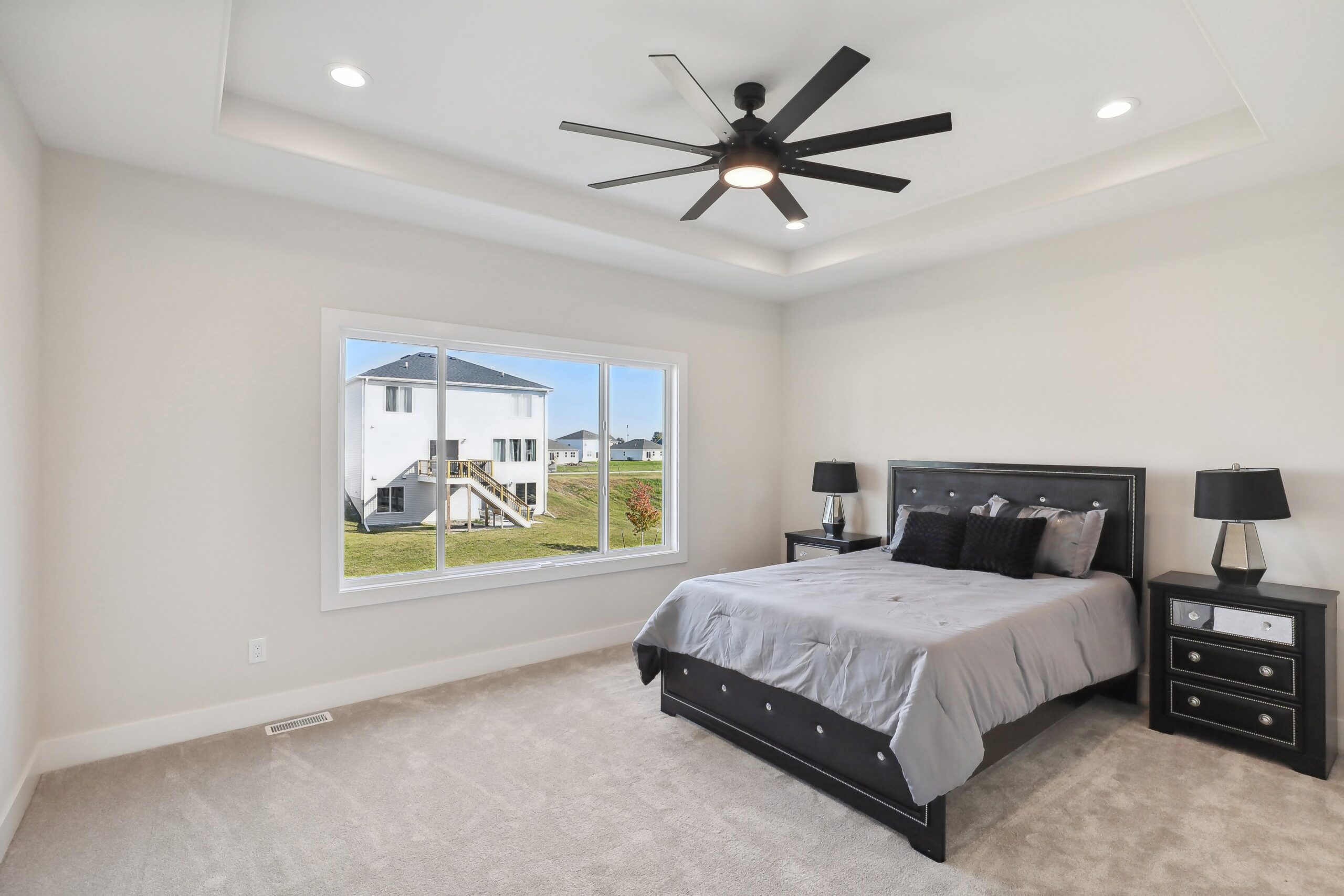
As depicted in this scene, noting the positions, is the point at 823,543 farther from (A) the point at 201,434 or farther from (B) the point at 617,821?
(A) the point at 201,434

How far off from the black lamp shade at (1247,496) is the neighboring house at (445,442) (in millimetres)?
3578

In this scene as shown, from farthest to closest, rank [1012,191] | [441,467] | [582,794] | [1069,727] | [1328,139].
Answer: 1. [441,467]
2. [1012,191]
3. [1069,727]
4. [1328,139]
5. [582,794]

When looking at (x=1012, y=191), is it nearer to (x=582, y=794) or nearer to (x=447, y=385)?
(x=447, y=385)

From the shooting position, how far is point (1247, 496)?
114 inches

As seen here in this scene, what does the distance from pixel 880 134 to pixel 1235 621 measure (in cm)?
260

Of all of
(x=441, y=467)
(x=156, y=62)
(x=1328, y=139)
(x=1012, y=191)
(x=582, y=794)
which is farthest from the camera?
(x=441, y=467)

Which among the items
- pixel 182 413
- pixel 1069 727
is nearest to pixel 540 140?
pixel 182 413

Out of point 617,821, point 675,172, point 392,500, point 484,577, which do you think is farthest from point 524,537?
Answer: point 675,172

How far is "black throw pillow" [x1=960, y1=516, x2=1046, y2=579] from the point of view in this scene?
11.3 feet

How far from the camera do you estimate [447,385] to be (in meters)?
3.93

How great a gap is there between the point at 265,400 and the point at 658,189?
7.48 ft

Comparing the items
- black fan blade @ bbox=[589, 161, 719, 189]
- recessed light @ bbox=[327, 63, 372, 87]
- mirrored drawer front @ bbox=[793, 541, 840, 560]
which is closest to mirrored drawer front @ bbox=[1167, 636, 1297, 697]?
mirrored drawer front @ bbox=[793, 541, 840, 560]

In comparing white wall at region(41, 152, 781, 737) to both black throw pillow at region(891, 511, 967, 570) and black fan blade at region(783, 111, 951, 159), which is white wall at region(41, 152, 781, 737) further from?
black throw pillow at region(891, 511, 967, 570)

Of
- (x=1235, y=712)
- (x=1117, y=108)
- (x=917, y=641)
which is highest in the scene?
(x=1117, y=108)
